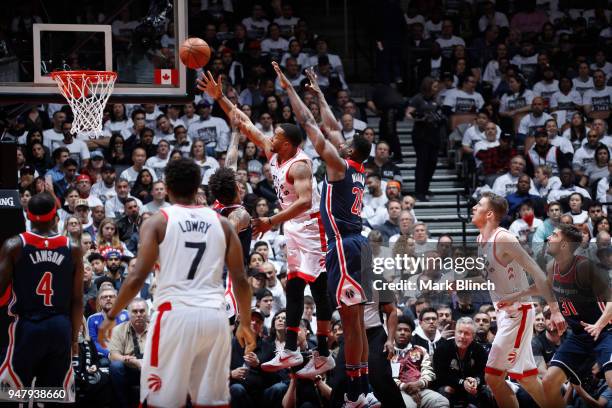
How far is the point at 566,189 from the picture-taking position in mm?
16109

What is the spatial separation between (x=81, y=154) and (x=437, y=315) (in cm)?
650

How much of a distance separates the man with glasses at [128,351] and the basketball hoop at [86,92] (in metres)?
2.07

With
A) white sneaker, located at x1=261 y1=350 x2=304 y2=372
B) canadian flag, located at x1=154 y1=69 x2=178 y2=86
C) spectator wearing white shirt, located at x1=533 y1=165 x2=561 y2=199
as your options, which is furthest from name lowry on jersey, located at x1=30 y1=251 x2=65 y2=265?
spectator wearing white shirt, located at x1=533 y1=165 x2=561 y2=199

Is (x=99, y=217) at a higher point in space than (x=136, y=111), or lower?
lower

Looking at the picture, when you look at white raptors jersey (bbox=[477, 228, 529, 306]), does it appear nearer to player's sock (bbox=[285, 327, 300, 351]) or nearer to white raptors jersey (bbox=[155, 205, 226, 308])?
player's sock (bbox=[285, 327, 300, 351])

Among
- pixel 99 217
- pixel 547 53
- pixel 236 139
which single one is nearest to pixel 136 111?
pixel 99 217

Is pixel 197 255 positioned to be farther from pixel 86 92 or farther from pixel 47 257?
pixel 86 92

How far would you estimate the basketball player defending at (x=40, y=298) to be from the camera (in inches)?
314

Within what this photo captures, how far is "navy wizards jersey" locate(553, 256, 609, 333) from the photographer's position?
970cm

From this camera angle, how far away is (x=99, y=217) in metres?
14.2

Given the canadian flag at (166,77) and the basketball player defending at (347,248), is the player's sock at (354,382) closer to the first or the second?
the basketball player defending at (347,248)

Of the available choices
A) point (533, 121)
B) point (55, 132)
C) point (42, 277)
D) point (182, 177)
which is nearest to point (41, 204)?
point (42, 277)

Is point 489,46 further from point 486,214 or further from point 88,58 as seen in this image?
point 486,214

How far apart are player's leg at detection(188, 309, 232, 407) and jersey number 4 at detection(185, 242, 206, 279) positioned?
281 millimetres
